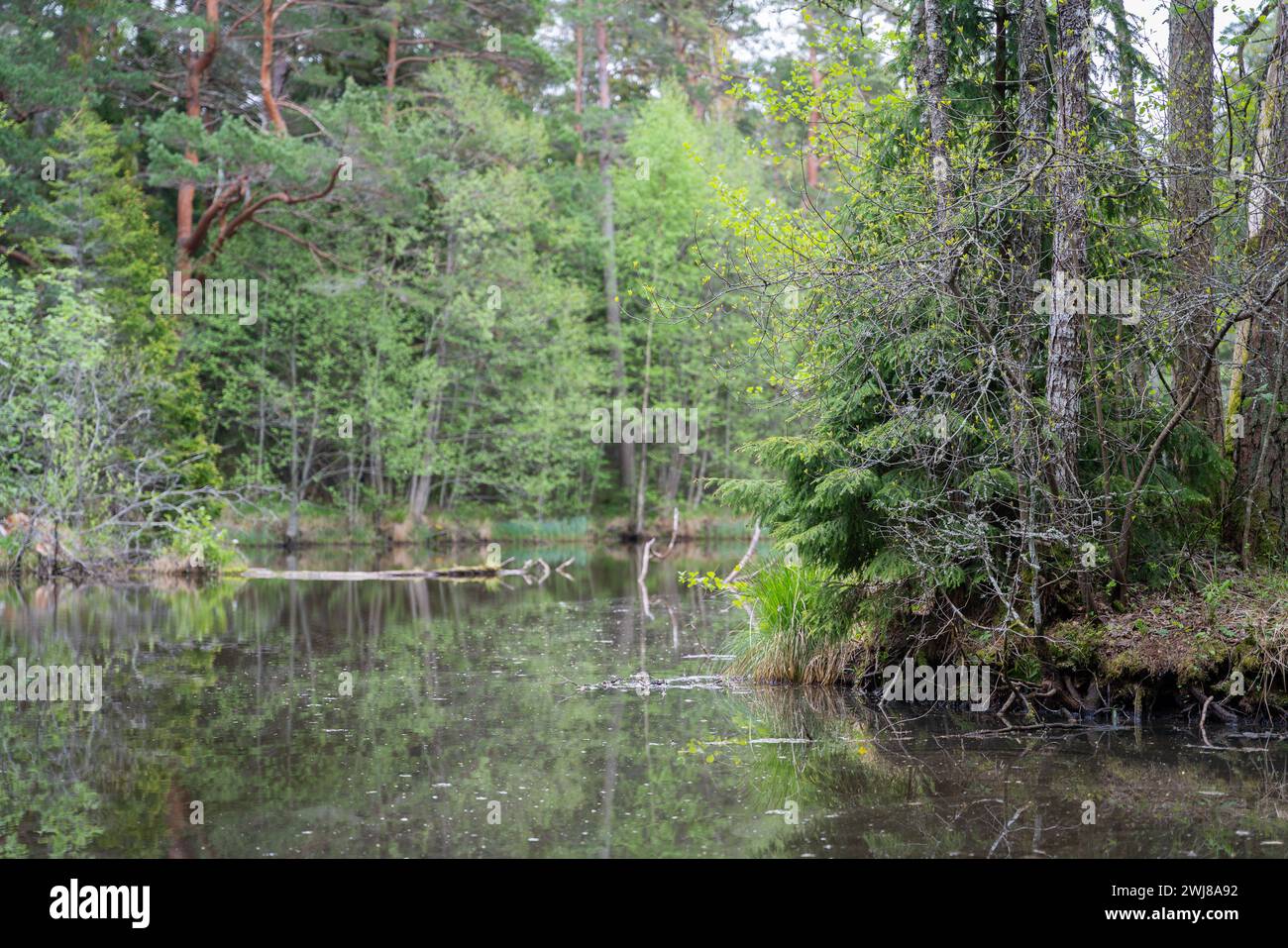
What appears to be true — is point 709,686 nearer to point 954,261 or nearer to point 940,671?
point 940,671

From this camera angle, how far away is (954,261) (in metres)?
8.01

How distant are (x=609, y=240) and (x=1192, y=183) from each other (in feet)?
85.5

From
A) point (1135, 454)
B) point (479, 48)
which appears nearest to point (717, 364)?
point (1135, 454)

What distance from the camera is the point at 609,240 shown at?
114ft

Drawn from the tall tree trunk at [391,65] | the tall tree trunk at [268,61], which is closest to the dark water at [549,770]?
the tall tree trunk at [268,61]

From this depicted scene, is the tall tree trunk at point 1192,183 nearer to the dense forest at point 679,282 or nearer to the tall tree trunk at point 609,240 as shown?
the dense forest at point 679,282

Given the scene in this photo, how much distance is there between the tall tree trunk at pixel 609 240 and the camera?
3478 cm

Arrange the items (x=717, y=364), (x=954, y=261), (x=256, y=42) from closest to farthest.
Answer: (x=954, y=261), (x=717, y=364), (x=256, y=42)

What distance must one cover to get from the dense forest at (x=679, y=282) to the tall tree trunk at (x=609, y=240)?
0.19 m

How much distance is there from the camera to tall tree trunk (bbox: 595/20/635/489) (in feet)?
114

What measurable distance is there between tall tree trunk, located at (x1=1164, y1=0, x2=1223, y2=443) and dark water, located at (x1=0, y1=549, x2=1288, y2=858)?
8.90 ft

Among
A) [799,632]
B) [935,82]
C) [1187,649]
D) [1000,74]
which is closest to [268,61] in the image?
[1000,74]

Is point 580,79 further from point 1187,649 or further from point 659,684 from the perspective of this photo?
point 1187,649
